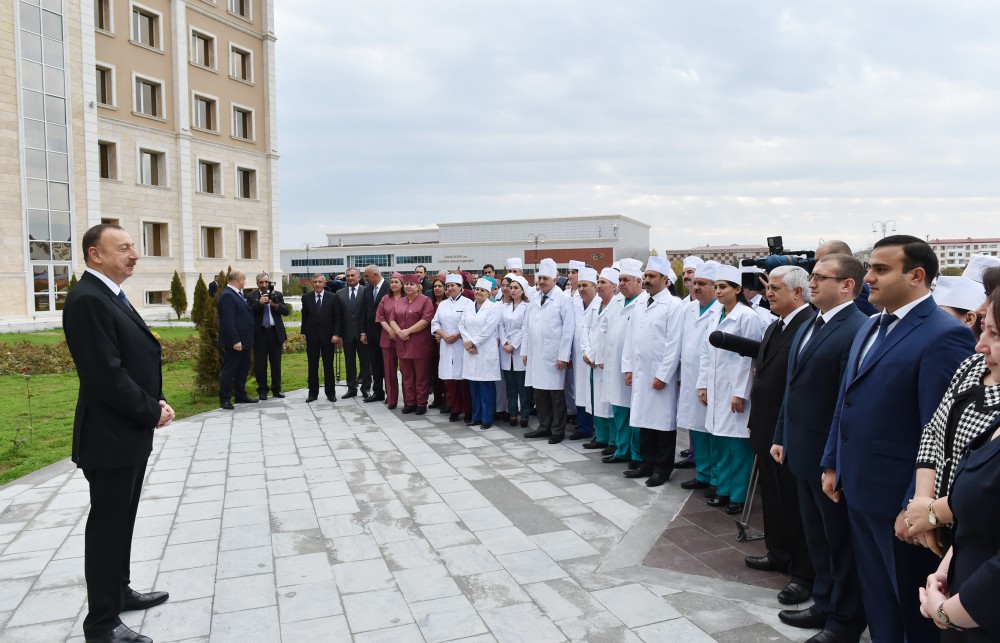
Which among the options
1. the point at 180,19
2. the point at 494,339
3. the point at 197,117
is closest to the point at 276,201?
the point at 197,117

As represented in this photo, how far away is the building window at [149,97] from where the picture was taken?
106 ft

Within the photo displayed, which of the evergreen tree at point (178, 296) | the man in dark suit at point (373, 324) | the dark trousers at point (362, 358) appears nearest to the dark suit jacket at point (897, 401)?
the man in dark suit at point (373, 324)

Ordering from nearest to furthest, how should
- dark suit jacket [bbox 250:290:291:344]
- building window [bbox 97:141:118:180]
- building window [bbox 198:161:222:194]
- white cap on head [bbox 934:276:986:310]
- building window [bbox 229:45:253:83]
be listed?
white cap on head [bbox 934:276:986:310], dark suit jacket [bbox 250:290:291:344], building window [bbox 97:141:118:180], building window [bbox 198:161:222:194], building window [bbox 229:45:253:83]

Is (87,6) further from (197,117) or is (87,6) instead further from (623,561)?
(623,561)

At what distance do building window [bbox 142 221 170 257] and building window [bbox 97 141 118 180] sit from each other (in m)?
2.81

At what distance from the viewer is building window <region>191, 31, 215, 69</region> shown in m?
34.7

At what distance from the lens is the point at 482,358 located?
881 centimetres

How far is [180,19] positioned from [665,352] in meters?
36.1

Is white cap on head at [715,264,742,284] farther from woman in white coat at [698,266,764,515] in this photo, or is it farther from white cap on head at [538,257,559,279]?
white cap on head at [538,257,559,279]

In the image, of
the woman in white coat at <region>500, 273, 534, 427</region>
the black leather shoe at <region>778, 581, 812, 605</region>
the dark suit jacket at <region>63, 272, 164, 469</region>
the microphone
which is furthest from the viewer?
the woman in white coat at <region>500, 273, 534, 427</region>

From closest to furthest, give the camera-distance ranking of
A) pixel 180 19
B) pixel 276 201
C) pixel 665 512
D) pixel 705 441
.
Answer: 1. pixel 665 512
2. pixel 705 441
3. pixel 180 19
4. pixel 276 201

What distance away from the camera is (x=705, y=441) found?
599cm

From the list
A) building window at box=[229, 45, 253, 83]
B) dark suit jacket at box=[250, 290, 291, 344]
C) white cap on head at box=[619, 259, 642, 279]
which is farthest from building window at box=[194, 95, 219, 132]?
white cap on head at box=[619, 259, 642, 279]

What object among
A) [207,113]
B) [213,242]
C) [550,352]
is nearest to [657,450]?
[550,352]
